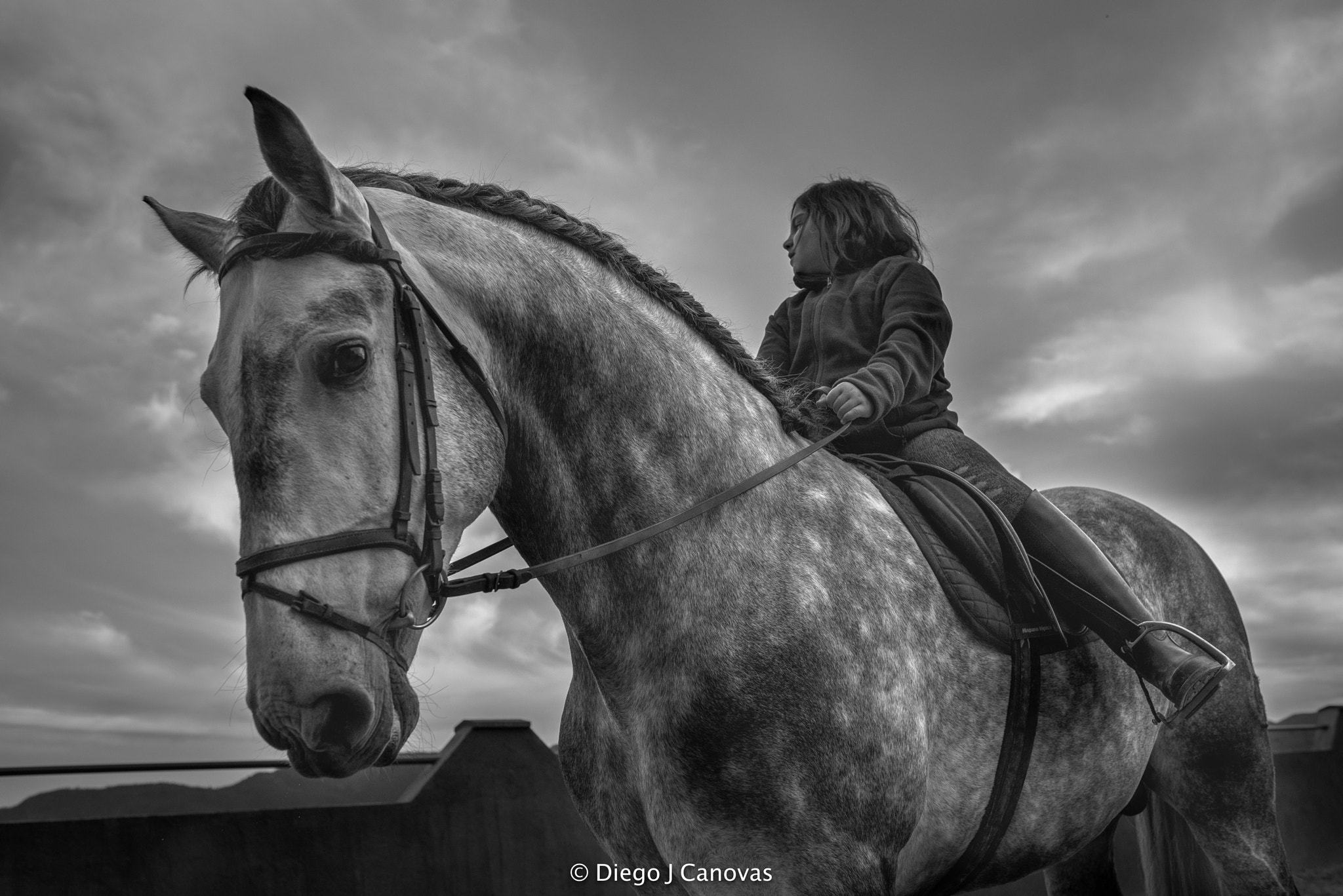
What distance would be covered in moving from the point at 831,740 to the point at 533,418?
1.24 metres

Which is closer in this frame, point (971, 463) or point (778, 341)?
point (971, 463)

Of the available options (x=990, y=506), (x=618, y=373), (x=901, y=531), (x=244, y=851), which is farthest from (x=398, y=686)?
(x=244, y=851)

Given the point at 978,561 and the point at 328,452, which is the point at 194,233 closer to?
the point at 328,452

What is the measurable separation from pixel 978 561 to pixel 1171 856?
2.51 metres

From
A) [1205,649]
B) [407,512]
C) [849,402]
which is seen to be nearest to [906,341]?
[849,402]

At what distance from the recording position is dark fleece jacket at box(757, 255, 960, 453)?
3.50 m

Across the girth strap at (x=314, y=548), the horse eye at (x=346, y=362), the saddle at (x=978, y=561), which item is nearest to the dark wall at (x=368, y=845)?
the saddle at (x=978, y=561)

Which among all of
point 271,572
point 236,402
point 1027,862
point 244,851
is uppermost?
point 236,402

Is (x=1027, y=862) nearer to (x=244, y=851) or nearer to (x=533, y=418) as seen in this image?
(x=533, y=418)

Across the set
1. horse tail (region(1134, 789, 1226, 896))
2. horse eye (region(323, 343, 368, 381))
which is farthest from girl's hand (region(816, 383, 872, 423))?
horse tail (region(1134, 789, 1226, 896))

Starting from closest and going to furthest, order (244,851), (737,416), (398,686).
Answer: (398,686) → (737,416) → (244,851)

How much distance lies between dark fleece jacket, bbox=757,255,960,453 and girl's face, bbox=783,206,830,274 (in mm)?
145

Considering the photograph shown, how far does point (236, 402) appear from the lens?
2303mm

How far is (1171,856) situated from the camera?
463 centimetres
